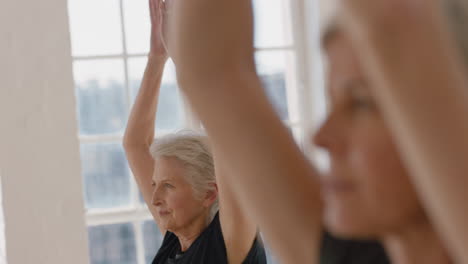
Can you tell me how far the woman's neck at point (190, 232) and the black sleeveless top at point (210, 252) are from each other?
0.12ft

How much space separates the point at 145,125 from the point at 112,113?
1957mm

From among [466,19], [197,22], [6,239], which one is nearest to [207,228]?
[6,239]

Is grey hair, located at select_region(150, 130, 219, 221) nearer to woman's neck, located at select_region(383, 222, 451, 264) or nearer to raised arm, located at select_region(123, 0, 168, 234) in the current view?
raised arm, located at select_region(123, 0, 168, 234)

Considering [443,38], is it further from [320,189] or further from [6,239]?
[6,239]

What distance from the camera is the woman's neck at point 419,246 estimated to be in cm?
55

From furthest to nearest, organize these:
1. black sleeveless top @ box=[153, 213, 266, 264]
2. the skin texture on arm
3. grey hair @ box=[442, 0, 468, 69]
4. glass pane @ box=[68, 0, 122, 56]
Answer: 1. glass pane @ box=[68, 0, 122, 56]
2. black sleeveless top @ box=[153, 213, 266, 264]
3. grey hair @ box=[442, 0, 468, 69]
4. the skin texture on arm

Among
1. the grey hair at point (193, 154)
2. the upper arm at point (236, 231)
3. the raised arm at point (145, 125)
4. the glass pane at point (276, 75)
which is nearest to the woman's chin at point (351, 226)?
the upper arm at point (236, 231)

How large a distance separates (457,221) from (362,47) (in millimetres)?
103

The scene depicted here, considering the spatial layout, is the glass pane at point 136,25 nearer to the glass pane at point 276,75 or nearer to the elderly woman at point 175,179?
the glass pane at point 276,75

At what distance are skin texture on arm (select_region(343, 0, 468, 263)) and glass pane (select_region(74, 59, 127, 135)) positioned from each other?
4503 millimetres

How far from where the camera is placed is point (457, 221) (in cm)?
40

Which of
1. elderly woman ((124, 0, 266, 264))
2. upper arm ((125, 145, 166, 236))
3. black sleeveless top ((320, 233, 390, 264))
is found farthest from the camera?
upper arm ((125, 145, 166, 236))

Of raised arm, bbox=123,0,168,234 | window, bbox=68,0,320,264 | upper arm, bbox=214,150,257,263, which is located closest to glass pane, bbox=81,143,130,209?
window, bbox=68,0,320,264

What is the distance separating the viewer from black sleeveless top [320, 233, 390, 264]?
2.37 ft
